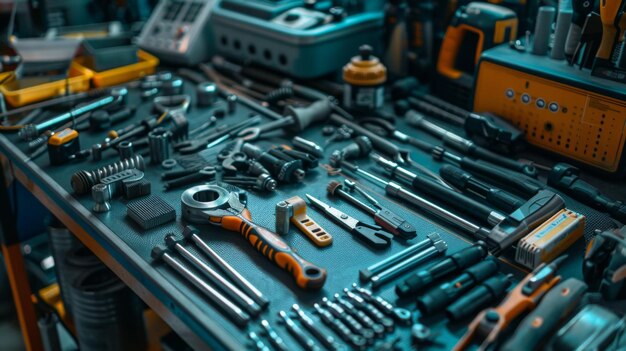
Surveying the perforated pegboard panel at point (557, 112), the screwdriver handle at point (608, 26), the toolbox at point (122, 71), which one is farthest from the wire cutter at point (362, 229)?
the toolbox at point (122, 71)

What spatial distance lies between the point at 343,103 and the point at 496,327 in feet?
3.24

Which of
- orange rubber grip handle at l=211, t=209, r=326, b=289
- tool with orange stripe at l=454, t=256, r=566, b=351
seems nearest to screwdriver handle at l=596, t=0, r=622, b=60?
Answer: tool with orange stripe at l=454, t=256, r=566, b=351

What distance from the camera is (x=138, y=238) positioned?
1.18 metres

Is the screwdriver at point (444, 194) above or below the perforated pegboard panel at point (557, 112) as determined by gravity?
below

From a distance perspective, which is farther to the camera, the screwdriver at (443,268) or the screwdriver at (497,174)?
the screwdriver at (497,174)

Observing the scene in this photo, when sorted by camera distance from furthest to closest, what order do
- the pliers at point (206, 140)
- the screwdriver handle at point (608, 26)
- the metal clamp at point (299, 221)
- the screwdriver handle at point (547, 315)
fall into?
the pliers at point (206, 140)
the screwdriver handle at point (608, 26)
the metal clamp at point (299, 221)
the screwdriver handle at point (547, 315)

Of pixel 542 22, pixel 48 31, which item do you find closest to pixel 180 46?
pixel 48 31

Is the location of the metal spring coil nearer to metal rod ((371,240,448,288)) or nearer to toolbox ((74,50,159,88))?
toolbox ((74,50,159,88))

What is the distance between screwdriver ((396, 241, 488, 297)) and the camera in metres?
1.01

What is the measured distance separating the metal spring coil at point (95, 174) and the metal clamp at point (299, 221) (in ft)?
1.40

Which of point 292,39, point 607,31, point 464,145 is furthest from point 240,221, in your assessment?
point 607,31

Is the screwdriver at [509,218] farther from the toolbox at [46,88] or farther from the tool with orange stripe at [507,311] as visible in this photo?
the toolbox at [46,88]

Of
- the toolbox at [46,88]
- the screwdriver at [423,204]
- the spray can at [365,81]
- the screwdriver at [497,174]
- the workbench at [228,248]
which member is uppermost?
the spray can at [365,81]

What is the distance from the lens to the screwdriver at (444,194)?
4.00 ft
